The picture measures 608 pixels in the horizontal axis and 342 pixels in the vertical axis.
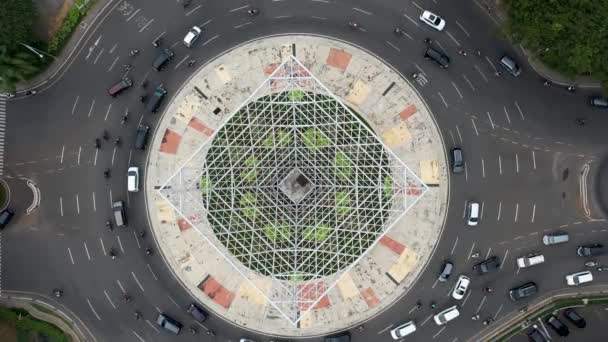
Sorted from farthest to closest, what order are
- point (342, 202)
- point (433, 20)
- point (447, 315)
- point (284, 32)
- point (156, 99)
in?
point (284, 32)
point (156, 99)
point (433, 20)
point (447, 315)
point (342, 202)

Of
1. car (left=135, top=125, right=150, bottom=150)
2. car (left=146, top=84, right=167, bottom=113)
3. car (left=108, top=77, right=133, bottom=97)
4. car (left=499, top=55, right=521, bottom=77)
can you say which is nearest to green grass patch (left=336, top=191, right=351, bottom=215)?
car (left=135, top=125, right=150, bottom=150)

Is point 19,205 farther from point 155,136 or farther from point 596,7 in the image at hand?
point 596,7

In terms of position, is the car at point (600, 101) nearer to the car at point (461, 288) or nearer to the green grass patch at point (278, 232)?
the car at point (461, 288)

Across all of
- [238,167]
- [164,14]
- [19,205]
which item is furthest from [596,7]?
[19,205]

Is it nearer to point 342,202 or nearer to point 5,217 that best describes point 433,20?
point 342,202

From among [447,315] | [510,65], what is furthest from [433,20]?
[447,315]

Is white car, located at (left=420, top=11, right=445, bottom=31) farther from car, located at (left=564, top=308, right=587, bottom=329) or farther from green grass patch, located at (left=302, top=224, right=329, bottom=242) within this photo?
car, located at (left=564, top=308, right=587, bottom=329)

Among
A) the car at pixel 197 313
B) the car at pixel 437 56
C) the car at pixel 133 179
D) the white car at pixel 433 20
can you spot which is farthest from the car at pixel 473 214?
the car at pixel 133 179
